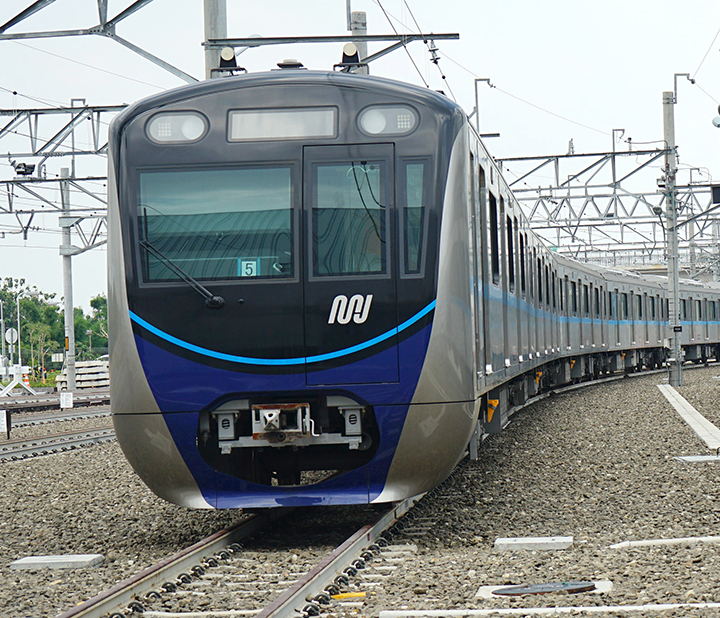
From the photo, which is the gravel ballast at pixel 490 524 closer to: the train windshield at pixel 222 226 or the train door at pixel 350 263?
the train door at pixel 350 263

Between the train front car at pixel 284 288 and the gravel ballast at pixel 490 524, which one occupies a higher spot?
the train front car at pixel 284 288

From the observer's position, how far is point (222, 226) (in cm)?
648

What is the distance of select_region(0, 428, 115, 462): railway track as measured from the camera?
45.4 feet

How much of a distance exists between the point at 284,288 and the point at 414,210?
96cm

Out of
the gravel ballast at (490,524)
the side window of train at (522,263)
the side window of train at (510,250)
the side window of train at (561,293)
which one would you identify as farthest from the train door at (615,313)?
the side window of train at (510,250)

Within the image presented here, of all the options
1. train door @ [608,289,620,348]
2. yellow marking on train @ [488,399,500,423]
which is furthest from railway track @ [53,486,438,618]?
train door @ [608,289,620,348]

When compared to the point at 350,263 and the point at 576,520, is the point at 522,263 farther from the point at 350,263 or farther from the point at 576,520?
the point at 350,263

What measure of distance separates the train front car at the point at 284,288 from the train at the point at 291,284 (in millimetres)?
10

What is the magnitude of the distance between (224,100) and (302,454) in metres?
2.44

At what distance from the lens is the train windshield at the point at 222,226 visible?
647 centimetres

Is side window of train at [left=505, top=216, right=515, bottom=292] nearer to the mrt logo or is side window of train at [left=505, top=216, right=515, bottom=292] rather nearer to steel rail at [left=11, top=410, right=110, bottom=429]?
the mrt logo

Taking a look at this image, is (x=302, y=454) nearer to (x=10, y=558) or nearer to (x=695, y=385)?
(x=10, y=558)

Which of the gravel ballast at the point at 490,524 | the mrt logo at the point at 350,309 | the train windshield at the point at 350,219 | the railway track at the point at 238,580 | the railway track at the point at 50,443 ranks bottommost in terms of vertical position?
the railway track at the point at 50,443


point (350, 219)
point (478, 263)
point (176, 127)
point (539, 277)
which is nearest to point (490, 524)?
point (478, 263)
